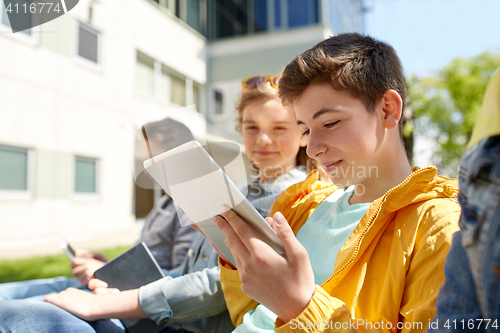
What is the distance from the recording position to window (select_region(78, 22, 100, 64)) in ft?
28.2

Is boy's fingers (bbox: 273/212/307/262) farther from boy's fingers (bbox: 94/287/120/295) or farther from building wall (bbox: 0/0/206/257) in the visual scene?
building wall (bbox: 0/0/206/257)

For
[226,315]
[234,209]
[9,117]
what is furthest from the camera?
[9,117]

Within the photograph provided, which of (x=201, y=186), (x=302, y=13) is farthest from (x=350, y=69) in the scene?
(x=302, y=13)

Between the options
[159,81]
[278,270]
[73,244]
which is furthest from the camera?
[159,81]

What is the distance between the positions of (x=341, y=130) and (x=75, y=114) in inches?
334

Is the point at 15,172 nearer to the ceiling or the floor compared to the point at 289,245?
nearer to the ceiling

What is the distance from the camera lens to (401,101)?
46.9 inches

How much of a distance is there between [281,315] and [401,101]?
0.78 m

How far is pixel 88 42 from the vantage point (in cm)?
881

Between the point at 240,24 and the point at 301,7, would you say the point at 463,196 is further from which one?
the point at 240,24

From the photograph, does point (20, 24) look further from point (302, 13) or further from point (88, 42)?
point (302, 13)

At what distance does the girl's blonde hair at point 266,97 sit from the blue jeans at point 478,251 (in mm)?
1251

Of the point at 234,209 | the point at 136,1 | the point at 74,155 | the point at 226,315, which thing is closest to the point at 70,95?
the point at 74,155

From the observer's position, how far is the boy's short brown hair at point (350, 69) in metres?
1.14
